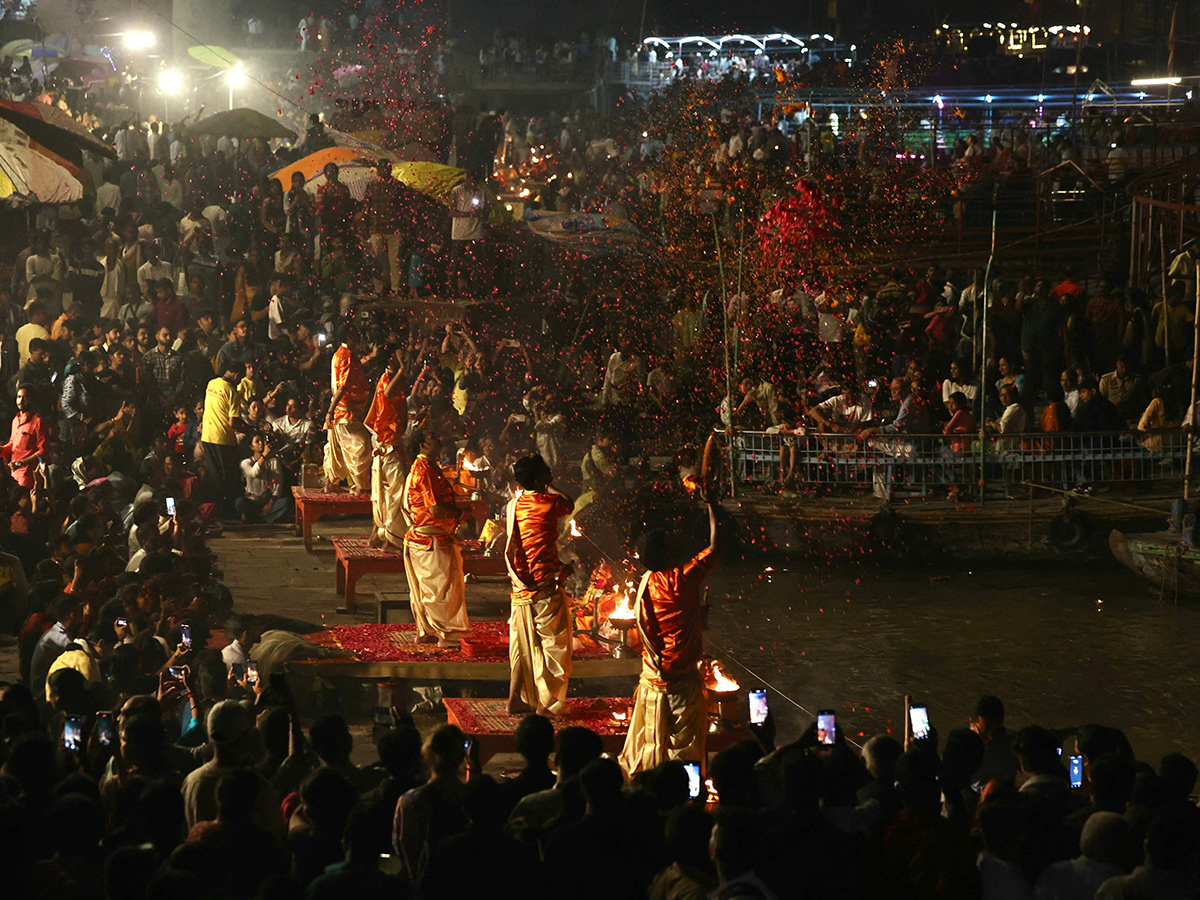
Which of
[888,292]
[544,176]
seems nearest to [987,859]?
[888,292]

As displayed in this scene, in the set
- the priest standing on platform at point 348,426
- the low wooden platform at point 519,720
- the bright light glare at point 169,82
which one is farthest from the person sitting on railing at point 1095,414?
the bright light glare at point 169,82

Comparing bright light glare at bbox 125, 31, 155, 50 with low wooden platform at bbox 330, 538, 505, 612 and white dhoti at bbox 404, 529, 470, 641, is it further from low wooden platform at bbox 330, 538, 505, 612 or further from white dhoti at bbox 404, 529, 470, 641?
white dhoti at bbox 404, 529, 470, 641

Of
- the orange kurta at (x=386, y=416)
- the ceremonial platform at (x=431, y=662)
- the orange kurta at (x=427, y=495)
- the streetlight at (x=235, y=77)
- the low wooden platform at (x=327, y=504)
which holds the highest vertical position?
the streetlight at (x=235, y=77)

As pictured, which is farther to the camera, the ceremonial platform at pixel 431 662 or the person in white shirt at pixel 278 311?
the person in white shirt at pixel 278 311

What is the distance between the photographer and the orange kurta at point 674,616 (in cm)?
818

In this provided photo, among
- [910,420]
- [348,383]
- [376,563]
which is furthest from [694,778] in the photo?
[910,420]

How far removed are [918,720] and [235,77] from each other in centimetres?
3268

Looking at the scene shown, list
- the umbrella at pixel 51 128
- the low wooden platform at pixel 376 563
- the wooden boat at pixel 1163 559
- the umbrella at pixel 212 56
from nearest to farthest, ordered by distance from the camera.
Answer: the low wooden platform at pixel 376 563
the umbrella at pixel 51 128
the wooden boat at pixel 1163 559
the umbrella at pixel 212 56

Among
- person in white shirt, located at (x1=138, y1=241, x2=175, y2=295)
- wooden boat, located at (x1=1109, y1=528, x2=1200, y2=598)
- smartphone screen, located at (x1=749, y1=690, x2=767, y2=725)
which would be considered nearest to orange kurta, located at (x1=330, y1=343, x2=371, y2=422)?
person in white shirt, located at (x1=138, y1=241, x2=175, y2=295)

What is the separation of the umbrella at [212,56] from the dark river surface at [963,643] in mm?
Result: 24279

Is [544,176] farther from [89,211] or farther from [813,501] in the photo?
[813,501]

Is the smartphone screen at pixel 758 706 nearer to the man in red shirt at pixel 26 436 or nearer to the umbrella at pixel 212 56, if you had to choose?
the man in red shirt at pixel 26 436

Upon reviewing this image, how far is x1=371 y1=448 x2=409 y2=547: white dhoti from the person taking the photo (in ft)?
45.3

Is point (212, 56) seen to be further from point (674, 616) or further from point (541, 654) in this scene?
point (674, 616)
